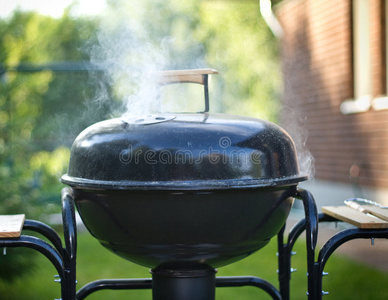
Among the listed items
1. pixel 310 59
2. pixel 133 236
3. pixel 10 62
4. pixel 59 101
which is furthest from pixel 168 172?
pixel 59 101

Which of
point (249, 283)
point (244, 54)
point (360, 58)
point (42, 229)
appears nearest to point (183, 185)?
point (42, 229)

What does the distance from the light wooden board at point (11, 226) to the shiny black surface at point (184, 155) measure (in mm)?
277

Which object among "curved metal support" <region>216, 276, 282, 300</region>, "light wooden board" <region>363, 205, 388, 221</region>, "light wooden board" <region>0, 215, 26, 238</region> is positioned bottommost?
"curved metal support" <region>216, 276, 282, 300</region>

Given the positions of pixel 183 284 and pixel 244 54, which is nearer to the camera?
pixel 183 284

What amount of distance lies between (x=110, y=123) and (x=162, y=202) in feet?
1.43

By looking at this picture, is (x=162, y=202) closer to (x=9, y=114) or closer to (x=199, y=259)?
(x=199, y=259)

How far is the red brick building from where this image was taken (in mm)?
6363

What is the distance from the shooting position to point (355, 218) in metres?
2.29

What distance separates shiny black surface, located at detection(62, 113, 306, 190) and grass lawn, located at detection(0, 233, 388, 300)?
91.5 inches

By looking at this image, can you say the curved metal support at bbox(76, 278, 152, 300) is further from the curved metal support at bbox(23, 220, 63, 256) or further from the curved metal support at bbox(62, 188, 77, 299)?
the curved metal support at bbox(62, 188, 77, 299)

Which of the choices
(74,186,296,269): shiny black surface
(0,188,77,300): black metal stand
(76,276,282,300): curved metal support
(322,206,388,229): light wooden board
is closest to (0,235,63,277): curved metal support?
(0,188,77,300): black metal stand

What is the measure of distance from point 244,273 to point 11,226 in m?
3.13

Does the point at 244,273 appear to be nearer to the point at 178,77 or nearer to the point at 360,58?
the point at 178,77

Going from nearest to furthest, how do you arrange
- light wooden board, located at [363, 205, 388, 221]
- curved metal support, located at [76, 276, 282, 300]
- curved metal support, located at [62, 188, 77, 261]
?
1. curved metal support, located at [62, 188, 77, 261]
2. light wooden board, located at [363, 205, 388, 221]
3. curved metal support, located at [76, 276, 282, 300]
